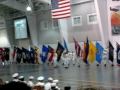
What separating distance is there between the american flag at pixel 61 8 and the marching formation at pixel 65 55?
2.53 meters

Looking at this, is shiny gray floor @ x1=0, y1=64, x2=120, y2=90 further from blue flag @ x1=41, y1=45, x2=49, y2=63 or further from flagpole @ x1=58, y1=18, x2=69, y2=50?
flagpole @ x1=58, y1=18, x2=69, y2=50

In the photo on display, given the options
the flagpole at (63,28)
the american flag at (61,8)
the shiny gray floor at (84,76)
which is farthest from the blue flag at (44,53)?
the shiny gray floor at (84,76)

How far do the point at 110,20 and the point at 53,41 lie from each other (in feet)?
32.2

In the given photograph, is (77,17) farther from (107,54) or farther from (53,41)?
(107,54)

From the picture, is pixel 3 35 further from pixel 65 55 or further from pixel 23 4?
pixel 65 55

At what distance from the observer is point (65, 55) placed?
83.3 ft

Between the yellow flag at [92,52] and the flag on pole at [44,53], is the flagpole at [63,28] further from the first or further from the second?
the yellow flag at [92,52]

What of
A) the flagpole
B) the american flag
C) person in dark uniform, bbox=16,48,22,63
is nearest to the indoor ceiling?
the flagpole

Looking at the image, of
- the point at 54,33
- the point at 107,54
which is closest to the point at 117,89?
the point at 107,54

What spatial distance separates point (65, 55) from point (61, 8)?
4020 mm

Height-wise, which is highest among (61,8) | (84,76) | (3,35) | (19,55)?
(61,8)

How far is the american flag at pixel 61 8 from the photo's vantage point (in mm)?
23003

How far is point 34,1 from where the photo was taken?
37406 millimetres

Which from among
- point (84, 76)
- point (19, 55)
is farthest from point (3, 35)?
point (84, 76)
